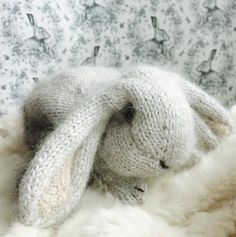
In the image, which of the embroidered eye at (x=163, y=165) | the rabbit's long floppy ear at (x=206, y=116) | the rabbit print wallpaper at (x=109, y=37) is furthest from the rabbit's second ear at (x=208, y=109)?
the rabbit print wallpaper at (x=109, y=37)

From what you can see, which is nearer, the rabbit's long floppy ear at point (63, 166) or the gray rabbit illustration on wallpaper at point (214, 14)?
the rabbit's long floppy ear at point (63, 166)

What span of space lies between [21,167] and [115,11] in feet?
1.92

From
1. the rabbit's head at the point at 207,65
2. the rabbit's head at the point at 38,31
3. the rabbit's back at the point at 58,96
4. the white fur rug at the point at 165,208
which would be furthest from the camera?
the rabbit's head at the point at 207,65

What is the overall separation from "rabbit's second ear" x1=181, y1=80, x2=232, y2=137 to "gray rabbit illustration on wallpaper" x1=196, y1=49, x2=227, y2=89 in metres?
0.57

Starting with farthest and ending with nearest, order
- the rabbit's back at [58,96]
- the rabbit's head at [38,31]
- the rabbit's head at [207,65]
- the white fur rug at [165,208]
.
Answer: the rabbit's head at [207,65] < the rabbit's head at [38,31] < the rabbit's back at [58,96] < the white fur rug at [165,208]

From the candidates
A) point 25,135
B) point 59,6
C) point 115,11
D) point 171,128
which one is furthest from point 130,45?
point 171,128

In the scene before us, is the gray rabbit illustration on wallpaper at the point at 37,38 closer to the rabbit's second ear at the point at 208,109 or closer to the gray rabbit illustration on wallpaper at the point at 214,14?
the gray rabbit illustration on wallpaper at the point at 214,14

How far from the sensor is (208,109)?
26.1 inches

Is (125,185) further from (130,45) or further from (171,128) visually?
(130,45)

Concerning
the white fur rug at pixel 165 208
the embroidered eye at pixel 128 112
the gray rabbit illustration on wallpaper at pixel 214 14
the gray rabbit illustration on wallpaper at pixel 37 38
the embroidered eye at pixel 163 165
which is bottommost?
the white fur rug at pixel 165 208

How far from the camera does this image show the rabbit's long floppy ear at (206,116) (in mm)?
656

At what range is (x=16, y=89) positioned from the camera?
115cm

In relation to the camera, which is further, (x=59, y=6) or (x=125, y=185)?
(x=59, y=6)

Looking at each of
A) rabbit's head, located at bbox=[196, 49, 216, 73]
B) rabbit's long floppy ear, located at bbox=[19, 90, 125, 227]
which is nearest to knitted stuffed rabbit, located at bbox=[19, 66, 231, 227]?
rabbit's long floppy ear, located at bbox=[19, 90, 125, 227]
